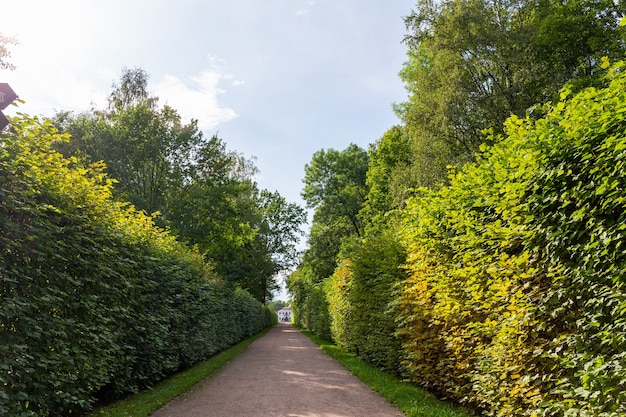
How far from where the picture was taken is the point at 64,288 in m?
5.67

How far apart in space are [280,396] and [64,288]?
15.5 feet

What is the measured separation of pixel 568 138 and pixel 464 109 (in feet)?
63.6

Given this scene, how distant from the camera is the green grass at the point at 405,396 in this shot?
670cm

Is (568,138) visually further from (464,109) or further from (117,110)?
(117,110)

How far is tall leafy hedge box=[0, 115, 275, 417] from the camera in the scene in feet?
14.8

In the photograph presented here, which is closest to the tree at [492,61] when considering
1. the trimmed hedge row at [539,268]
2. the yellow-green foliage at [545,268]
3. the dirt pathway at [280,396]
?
the dirt pathway at [280,396]

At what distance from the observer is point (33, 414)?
4.67m

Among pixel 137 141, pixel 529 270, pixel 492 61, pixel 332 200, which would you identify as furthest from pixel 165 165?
pixel 529 270

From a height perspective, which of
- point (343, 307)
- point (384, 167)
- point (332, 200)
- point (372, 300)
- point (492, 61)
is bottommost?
point (343, 307)

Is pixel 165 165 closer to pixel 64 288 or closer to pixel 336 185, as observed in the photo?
pixel 336 185

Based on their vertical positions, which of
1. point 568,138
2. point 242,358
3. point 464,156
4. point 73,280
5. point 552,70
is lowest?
point 242,358

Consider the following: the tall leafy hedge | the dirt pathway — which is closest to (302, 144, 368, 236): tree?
the dirt pathway

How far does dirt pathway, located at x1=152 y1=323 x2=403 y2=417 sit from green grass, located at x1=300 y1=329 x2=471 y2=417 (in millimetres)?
195

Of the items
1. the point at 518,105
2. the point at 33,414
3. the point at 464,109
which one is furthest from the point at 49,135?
the point at 518,105
